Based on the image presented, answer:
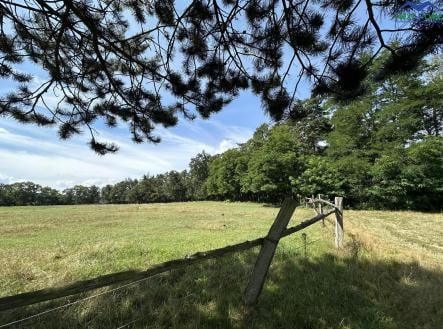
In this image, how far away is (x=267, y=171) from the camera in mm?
31109

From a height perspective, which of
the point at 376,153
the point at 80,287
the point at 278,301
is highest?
the point at 376,153

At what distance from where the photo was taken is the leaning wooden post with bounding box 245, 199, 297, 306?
128 inches

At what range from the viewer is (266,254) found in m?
3.27

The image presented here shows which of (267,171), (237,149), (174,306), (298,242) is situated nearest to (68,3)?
(174,306)

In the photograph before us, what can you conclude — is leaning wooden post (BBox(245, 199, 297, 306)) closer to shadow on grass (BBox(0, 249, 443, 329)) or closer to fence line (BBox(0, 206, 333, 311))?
shadow on grass (BBox(0, 249, 443, 329))

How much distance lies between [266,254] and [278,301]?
0.75m

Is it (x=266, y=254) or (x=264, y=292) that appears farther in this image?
(x=264, y=292)

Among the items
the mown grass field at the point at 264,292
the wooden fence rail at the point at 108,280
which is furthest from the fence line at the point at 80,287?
the mown grass field at the point at 264,292

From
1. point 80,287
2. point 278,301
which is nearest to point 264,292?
point 278,301

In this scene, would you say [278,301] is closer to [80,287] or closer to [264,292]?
[264,292]

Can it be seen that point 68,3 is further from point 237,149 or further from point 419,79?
point 237,149

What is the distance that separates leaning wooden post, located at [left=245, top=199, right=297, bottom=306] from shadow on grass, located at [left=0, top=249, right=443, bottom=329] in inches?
7.2

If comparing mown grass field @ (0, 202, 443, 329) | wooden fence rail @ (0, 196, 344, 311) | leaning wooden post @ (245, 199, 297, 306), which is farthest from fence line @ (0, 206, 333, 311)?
mown grass field @ (0, 202, 443, 329)

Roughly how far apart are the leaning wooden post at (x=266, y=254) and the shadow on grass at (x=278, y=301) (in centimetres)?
18
